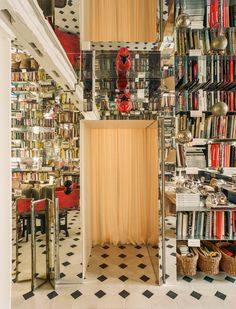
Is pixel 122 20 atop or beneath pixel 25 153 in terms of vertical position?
atop

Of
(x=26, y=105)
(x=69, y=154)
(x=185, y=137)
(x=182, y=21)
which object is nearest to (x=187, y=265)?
(x=185, y=137)

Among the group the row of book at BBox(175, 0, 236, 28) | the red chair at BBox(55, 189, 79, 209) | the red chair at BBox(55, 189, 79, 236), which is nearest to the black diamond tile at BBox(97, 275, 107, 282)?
the red chair at BBox(55, 189, 79, 236)

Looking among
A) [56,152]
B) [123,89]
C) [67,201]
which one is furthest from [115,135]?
[67,201]

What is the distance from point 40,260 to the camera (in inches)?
104

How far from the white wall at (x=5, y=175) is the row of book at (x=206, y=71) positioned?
2.22 m

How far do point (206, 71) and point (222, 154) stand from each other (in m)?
1.14

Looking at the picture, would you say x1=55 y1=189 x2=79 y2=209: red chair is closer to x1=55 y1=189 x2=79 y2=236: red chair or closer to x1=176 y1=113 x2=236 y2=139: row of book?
x1=55 y1=189 x2=79 y2=236: red chair

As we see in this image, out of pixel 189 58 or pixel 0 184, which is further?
pixel 189 58

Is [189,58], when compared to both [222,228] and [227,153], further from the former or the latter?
[222,228]

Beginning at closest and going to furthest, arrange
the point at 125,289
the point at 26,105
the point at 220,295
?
1. the point at 220,295
2. the point at 125,289
3. the point at 26,105

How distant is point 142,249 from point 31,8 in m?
3.53

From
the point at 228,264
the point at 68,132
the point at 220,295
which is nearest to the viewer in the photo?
the point at 220,295

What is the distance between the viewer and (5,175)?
116 centimetres

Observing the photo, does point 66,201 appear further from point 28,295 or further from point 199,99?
point 199,99
